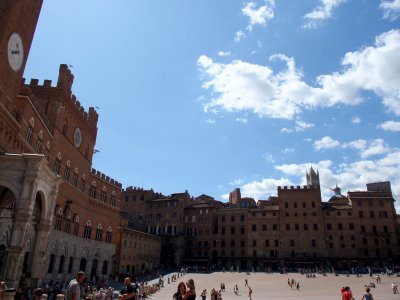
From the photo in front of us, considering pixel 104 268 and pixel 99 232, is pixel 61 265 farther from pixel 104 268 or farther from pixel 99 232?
pixel 104 268

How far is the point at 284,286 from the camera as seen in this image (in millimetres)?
43156

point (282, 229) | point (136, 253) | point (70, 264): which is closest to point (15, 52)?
point (70, 264)

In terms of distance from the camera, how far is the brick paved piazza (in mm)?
34844

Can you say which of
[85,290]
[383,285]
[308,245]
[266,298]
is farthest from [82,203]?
[308,245]

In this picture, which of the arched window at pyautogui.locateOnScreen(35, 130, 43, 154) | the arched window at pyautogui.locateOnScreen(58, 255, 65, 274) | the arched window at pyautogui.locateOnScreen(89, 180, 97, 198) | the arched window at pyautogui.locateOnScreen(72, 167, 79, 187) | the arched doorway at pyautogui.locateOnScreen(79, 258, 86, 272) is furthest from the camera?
the arched window at pyautogui.locateOnScreen(89, 180, 97, 198)

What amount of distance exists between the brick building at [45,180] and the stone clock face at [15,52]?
60 millimetres

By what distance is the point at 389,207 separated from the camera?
213 feet

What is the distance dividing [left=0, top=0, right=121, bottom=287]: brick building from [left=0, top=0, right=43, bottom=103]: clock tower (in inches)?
2.2

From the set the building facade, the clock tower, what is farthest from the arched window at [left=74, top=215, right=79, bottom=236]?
the clock tower

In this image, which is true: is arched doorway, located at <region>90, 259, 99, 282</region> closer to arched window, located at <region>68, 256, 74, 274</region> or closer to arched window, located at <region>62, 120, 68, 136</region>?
arched window, located at <region>68, 256, 74, 274</region>

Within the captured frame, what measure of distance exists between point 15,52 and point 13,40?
0.73 m

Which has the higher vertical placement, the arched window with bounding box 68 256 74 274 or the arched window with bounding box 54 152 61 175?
the arched window with bounding box 54 152 61 175

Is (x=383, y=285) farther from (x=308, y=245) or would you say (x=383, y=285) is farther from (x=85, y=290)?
(x=85, y=290)

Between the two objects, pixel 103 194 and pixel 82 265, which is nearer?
pixel 82 265
